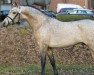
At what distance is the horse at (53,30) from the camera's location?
1123 centimetres

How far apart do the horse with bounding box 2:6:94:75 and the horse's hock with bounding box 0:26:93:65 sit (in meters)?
5.19

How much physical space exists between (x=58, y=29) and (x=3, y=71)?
3.20 m

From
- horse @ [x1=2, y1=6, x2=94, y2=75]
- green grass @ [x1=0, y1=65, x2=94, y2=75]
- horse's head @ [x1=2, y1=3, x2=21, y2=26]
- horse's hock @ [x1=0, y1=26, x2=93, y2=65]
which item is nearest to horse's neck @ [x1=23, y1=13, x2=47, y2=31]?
horse @ [x1=2, y1=6, x2=94, y2=75]

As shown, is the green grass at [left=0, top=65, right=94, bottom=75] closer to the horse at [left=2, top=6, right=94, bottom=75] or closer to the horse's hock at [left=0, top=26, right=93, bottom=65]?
the horse at [left=2, top=6, right=94, bottom=75]

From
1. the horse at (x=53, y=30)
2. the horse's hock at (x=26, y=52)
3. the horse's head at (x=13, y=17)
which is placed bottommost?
the horse's hock at (x=26, y=52)

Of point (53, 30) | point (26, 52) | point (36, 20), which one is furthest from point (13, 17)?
point (26, 52)

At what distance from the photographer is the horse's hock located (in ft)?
54.4

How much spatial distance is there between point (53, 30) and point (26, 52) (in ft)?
20.1

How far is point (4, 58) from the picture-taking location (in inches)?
660

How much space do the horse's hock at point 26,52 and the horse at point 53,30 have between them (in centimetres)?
519

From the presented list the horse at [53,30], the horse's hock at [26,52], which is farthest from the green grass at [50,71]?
the horse's hock at [26,52]

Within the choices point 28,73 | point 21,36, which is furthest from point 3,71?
point 21,36

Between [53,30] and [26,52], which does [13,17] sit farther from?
[26,52]

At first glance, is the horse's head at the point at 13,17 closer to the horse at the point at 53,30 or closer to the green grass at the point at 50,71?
the horse at the point at 53,30
